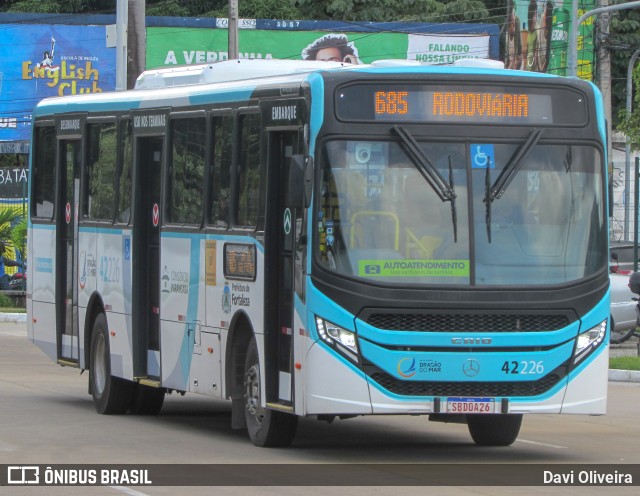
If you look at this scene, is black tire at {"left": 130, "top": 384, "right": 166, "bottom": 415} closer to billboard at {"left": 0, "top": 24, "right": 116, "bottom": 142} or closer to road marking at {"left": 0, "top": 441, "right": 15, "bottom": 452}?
road marking at {"left": 0, "top": 441, "right": 15, "bottom": 452}

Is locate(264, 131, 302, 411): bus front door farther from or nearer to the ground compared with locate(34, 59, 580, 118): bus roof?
nearer to the ground

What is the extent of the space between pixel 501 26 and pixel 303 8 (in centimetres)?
764

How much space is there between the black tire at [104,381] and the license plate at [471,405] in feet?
18.0

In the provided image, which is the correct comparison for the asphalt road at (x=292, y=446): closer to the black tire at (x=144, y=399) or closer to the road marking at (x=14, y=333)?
the black tire at (x=144, y=399)

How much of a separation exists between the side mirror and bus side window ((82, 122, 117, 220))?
16.1 feet

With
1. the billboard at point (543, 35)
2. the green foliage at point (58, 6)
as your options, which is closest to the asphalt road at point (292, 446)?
the billboard at point (543, 35)

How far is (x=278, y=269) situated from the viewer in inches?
515

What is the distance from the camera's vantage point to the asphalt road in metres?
11.2

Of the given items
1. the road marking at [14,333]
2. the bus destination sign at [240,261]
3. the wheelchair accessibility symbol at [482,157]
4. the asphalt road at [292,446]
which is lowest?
the road marking at [14,333]

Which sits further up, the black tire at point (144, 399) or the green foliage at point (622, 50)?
the green foliage at point (622, 50)

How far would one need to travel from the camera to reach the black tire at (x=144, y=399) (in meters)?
17.0

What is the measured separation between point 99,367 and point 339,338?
5.71 metres

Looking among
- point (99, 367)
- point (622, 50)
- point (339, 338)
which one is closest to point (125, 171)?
point (99, 367)
